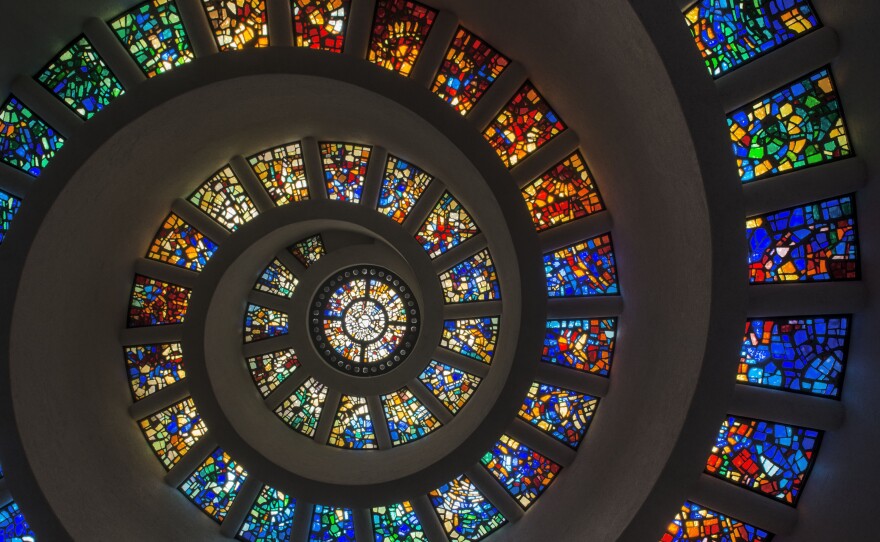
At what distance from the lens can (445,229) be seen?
969 centimetres

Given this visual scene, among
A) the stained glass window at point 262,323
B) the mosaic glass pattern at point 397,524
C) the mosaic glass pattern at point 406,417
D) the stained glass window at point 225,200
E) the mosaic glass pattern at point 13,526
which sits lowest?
the mosaic glass pattern at point 13,526

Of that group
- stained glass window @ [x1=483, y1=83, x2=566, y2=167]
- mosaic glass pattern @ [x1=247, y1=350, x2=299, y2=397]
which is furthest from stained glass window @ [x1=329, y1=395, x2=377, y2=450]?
stained glass window @ [x1=483, y1=83, x2=566, y2=167]

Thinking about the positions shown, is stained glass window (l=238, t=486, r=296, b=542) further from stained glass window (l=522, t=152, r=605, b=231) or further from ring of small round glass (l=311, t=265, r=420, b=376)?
stained glass window (l=522, t=152, r=605, b=231)

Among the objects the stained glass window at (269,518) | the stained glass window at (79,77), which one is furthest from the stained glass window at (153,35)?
the stained glass window at (269,518)

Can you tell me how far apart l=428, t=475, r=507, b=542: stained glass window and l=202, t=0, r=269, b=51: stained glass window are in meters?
7.35

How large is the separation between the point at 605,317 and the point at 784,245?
9.59 ft

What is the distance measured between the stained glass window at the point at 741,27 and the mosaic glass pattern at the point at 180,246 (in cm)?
789

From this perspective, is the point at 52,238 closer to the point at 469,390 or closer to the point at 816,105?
the point at 469,390

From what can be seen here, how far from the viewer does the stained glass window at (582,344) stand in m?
8.54

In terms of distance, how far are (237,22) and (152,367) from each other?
582 cm

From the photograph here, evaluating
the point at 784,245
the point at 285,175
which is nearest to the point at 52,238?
the point at 285,175

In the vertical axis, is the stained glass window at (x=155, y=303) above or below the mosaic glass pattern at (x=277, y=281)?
below

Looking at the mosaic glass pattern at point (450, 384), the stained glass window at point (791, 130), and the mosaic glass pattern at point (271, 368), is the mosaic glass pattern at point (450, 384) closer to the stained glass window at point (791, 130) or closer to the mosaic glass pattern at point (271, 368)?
the mosaic glass pattern at point (271, 368)

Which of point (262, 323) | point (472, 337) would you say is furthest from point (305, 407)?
point (472, 337)
